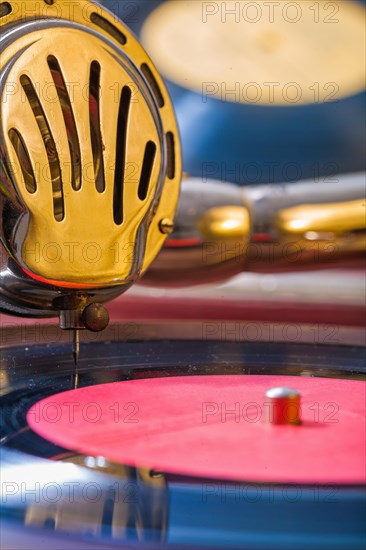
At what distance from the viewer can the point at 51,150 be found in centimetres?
43

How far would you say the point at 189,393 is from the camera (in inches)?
16.6

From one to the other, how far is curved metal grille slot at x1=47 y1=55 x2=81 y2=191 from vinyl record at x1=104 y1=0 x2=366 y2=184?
1.02 meters

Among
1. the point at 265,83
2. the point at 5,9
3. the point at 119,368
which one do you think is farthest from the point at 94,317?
the point at 265,83

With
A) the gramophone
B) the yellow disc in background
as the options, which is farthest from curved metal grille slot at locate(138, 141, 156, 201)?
the yellow disc in background

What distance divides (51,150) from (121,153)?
5 centimetres

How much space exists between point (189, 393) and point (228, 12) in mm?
1281

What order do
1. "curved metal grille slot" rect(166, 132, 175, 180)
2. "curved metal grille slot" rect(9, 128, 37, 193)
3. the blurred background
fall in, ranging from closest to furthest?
"curved metal grille slot" rect(9, 128, 37, 193) < "curved metal grille slot" rect(166, 132, 175, 180) < the blurred background

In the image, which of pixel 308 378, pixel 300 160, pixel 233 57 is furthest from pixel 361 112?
pixel 308 378

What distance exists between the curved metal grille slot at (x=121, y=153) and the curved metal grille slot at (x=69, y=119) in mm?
30

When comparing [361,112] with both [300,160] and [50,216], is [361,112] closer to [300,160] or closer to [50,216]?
[300,160]

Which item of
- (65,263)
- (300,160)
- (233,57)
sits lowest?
(65,263)

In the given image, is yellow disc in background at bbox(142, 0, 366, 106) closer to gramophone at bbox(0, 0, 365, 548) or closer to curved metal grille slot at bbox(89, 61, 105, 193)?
gramophone at bbox(0, 0, 365, 548)

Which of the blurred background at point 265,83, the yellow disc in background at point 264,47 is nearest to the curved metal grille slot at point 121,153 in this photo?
the blurred background at point 265,83

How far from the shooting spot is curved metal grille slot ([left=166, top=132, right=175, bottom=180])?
53 cm
